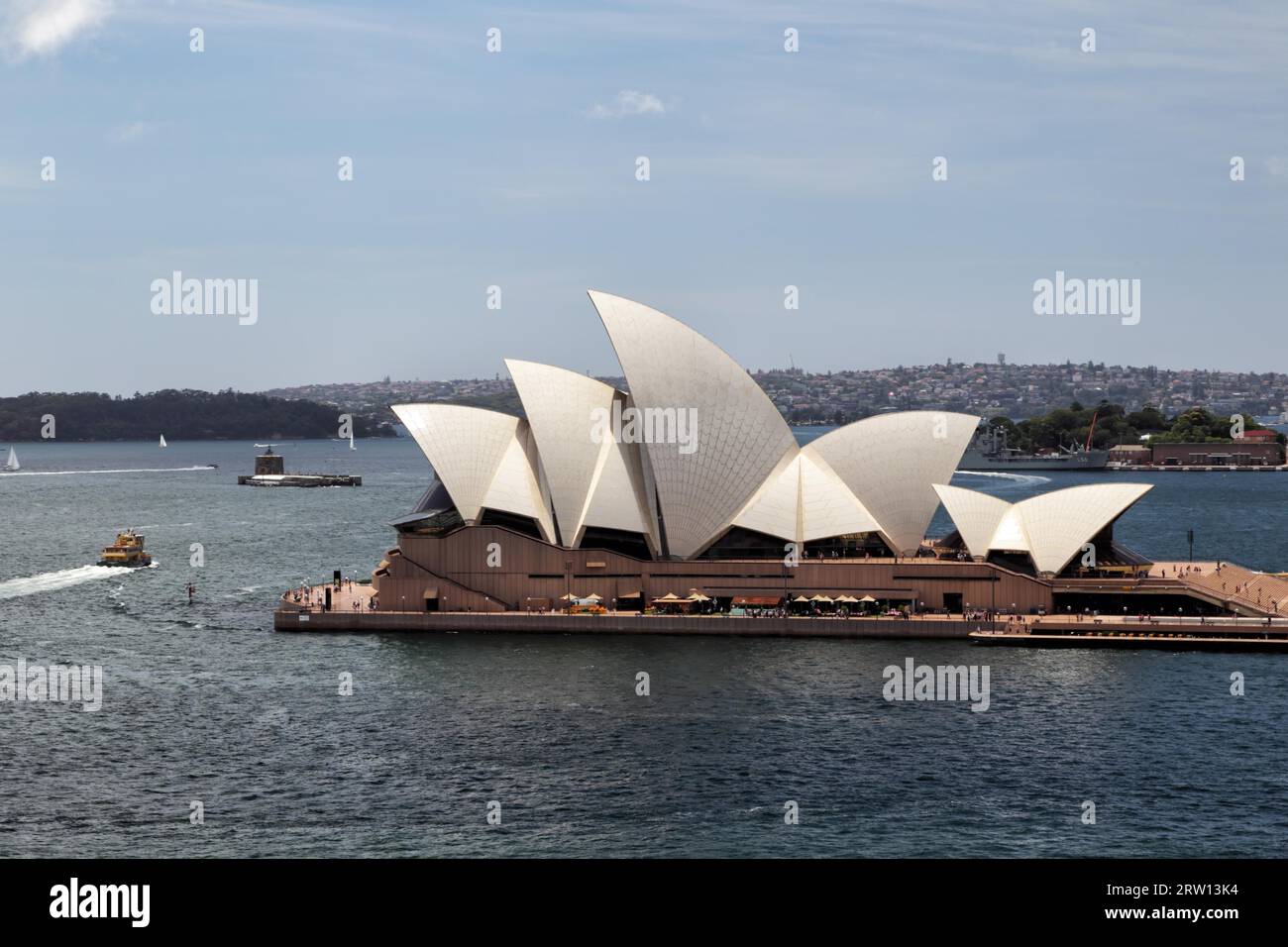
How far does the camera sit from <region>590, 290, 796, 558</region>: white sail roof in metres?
57.5

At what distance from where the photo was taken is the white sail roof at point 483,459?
5750cm

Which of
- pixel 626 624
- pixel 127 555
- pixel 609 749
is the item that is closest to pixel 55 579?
pixel 127 555

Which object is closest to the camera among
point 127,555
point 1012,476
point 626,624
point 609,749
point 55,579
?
point 609,749

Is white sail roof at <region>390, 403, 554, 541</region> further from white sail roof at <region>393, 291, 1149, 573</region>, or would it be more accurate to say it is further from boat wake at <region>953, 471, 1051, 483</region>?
boat wake at <region>953, 471, 1051, 483</region>

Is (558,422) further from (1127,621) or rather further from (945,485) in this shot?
(1127,621)

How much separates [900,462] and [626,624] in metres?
14.9

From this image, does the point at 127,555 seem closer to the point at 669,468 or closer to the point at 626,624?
the point at 669,468

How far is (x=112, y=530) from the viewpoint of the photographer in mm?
99938

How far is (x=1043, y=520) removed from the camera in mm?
56188

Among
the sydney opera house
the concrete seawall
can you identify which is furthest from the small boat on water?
the sydney opera house

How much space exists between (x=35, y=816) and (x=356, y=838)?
804 centimetres

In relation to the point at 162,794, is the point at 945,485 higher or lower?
higher

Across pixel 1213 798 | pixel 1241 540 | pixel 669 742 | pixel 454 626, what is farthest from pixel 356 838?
pixel 1241 540

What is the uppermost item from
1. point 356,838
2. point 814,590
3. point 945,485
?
point 945,485
